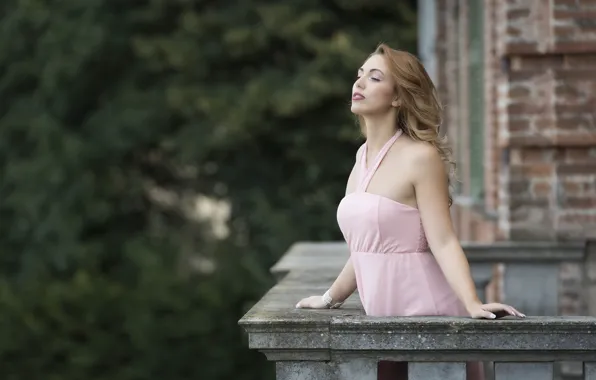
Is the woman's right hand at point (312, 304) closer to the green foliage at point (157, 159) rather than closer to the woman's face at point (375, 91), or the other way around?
the woman's face at point (375, 91)

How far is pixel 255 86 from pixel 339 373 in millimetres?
10338

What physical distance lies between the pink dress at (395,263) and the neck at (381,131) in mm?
26

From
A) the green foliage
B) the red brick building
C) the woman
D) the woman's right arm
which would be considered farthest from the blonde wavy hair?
the green foliage

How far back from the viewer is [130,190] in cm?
1517

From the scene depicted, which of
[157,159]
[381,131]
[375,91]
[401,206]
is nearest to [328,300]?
[401,206]

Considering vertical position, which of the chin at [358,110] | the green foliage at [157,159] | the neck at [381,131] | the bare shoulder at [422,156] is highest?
the chin at [358,110]

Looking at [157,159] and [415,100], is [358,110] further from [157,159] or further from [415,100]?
[157,159]

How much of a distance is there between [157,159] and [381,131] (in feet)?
38.9

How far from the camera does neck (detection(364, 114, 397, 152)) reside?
4.02 meters

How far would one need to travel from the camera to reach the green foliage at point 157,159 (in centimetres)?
1316

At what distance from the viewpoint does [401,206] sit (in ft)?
12.8

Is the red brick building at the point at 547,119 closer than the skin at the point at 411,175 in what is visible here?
No

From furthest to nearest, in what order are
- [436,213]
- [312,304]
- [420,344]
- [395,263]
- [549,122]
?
[549,122] < [312,304] < [395,263] < [436,213] < [420,344]

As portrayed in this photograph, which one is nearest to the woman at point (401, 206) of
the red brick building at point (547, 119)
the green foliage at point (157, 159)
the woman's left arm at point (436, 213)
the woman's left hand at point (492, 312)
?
the woman's left arm at point (436, 213)
